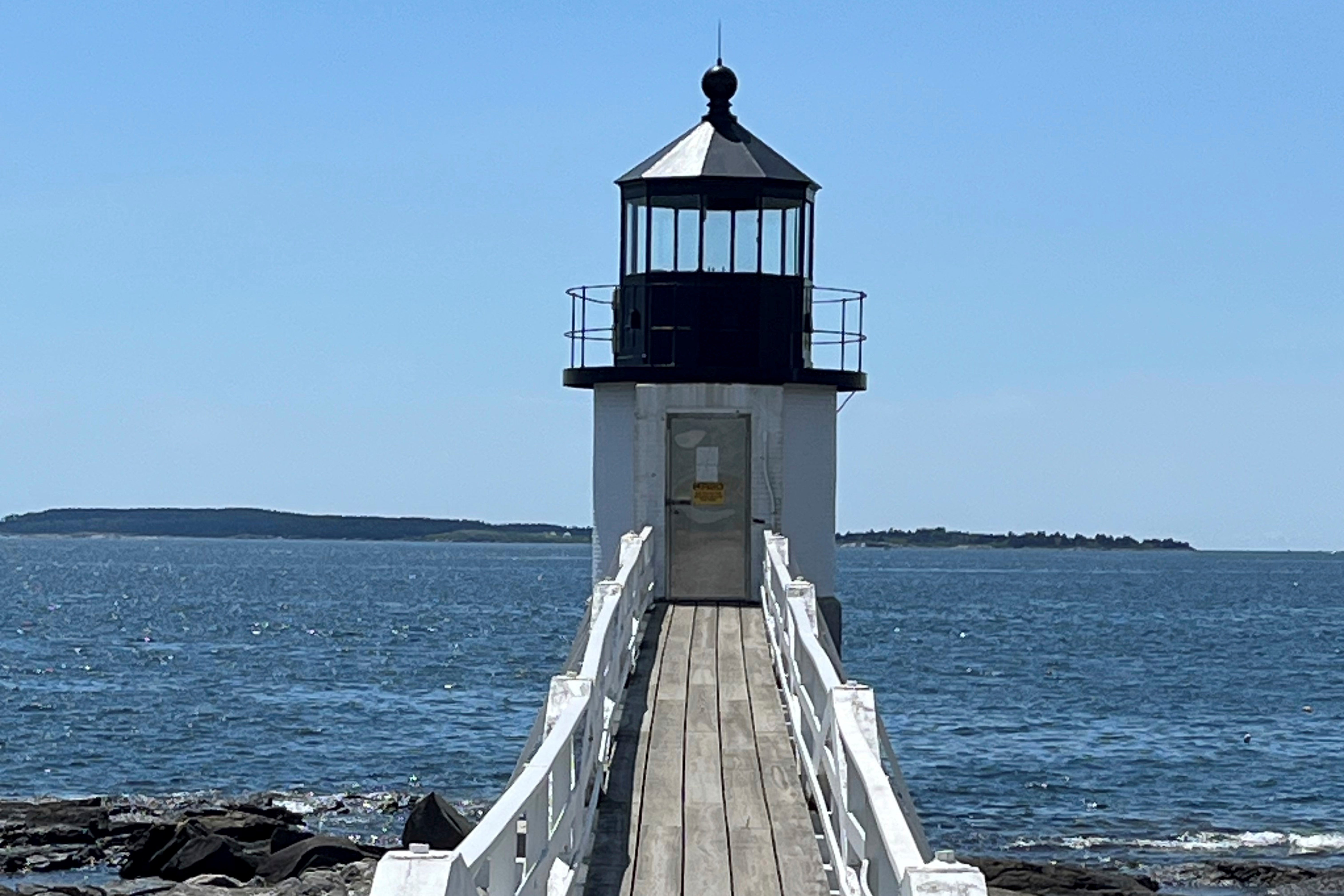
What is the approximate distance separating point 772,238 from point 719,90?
1579 mm

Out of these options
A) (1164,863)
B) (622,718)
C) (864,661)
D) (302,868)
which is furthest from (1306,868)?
(864,661)

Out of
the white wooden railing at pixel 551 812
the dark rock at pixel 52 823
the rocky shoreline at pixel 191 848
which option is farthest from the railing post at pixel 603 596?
the dark rock at pixel 52 823

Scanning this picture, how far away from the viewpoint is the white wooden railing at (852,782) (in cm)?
550

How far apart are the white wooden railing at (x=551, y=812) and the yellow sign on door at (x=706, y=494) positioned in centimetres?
572

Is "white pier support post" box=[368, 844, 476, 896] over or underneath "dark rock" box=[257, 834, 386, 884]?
over

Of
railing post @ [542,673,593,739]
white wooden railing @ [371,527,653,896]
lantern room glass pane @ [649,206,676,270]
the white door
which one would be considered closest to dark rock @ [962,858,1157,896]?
the white door

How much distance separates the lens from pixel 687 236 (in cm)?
1847

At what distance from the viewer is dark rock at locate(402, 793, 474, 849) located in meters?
20.1

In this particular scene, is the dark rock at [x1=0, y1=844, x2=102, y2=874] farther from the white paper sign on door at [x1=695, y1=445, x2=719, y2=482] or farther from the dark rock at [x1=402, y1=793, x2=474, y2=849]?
the white paper sign on door at [x1=695, y1=445, x2=719, y2=482]

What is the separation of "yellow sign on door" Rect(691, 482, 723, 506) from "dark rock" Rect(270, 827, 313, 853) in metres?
7.17

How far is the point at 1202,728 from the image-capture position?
1563 inches

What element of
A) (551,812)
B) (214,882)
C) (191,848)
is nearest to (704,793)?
(551,812)

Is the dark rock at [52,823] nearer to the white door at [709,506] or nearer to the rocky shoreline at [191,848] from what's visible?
the rocky shoreline at [191,848]

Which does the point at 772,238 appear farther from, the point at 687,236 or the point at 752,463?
the point at 752,463
